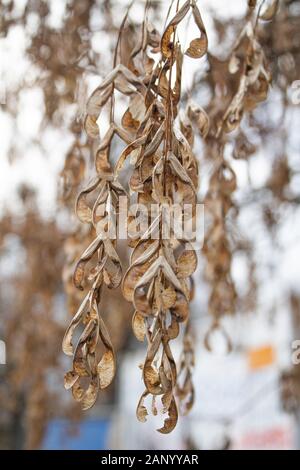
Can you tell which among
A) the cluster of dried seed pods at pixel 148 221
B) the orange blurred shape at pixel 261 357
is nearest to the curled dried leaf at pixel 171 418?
the cluster of dried seed pods at pixel 148 221

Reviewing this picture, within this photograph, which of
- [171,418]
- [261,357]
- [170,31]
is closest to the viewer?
[171,418]

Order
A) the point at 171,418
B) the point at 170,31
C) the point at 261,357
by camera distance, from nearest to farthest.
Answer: the point at 171,418, the point at 170,31, the point at 261,357

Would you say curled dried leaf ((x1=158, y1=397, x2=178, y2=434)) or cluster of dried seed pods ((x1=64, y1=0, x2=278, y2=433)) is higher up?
cluster of dried seed pods ((x1=64, y1=0, x2=278, y2=433))

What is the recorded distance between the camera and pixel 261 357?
578 cm

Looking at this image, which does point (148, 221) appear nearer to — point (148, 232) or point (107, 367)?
point (148, 232)

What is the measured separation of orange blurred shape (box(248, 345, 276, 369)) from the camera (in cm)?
568

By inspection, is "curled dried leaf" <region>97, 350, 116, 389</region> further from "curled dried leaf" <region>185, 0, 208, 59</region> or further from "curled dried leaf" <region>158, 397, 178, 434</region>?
"curled dried leaf" <region>185, 0, 208, 59</region>

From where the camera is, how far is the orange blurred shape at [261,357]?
5.68 metres

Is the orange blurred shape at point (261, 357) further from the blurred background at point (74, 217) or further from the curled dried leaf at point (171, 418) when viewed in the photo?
the curled dried leaf at point (171, 418)

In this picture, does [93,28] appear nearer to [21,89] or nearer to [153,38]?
[21,89]

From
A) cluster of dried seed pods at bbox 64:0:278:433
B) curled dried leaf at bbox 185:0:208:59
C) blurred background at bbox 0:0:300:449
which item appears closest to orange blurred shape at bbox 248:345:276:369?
blurred background at bbox 0:0:300:449

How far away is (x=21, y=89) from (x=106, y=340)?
149 cm

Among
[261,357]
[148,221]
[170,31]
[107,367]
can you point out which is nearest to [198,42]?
[170,31]

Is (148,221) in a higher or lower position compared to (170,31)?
lower
